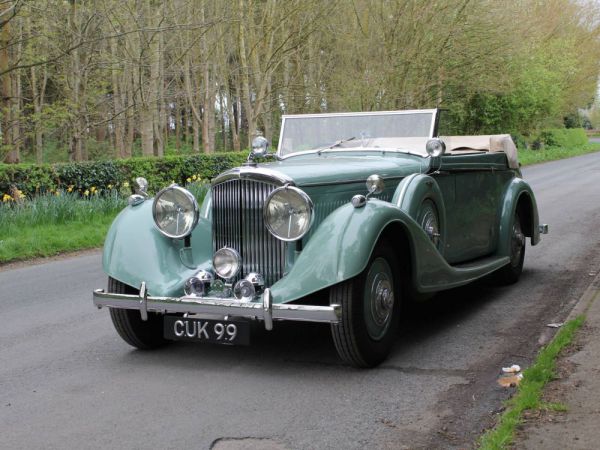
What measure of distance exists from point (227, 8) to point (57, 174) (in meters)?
7.44

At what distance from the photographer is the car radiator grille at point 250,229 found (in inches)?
209

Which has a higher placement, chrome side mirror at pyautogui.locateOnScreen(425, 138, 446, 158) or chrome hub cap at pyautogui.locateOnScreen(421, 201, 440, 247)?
chrome side mirror at pyautogui.locateOnScreen(425, 138, 446, 158)

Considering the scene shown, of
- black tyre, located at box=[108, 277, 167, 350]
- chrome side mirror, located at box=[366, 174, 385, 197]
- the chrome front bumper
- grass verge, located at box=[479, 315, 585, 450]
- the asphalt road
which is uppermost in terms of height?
chrome side mirror, located at box=[366, 174, 385, 197]

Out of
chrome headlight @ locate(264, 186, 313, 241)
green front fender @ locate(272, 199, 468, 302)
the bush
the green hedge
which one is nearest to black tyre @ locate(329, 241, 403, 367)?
green front fender @ locate(272, 199, 468, 302)

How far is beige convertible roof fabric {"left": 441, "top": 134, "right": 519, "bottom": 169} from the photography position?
818cm

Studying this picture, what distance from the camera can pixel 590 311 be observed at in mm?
6129

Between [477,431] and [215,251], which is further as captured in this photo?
[215,251]

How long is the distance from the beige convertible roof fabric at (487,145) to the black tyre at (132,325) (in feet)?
12.6

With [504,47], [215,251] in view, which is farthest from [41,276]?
[504,47]

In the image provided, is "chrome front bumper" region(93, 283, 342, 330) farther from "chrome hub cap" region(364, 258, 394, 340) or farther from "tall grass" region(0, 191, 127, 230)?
"tall grass" region(0, 191, 127, 230)

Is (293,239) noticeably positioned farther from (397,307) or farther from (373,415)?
(373,415)

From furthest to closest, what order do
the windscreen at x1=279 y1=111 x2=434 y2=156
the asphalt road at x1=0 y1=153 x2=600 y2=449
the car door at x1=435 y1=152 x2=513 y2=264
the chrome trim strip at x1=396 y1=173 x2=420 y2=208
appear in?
the windscreen at x1=279 y1=111 x2=434 y2=156 → the car door at x1=435 y1=152 x2=513 y2=264 → the chrome trim strip at x1=396 y1=173 x2=420 y2=208 → the asphalt road at x1=0 y1=153 x2=600 y2=449

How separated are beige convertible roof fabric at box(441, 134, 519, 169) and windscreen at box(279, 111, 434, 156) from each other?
3.66 feet

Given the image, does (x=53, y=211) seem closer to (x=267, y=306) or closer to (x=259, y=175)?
(x=259, y=175)
